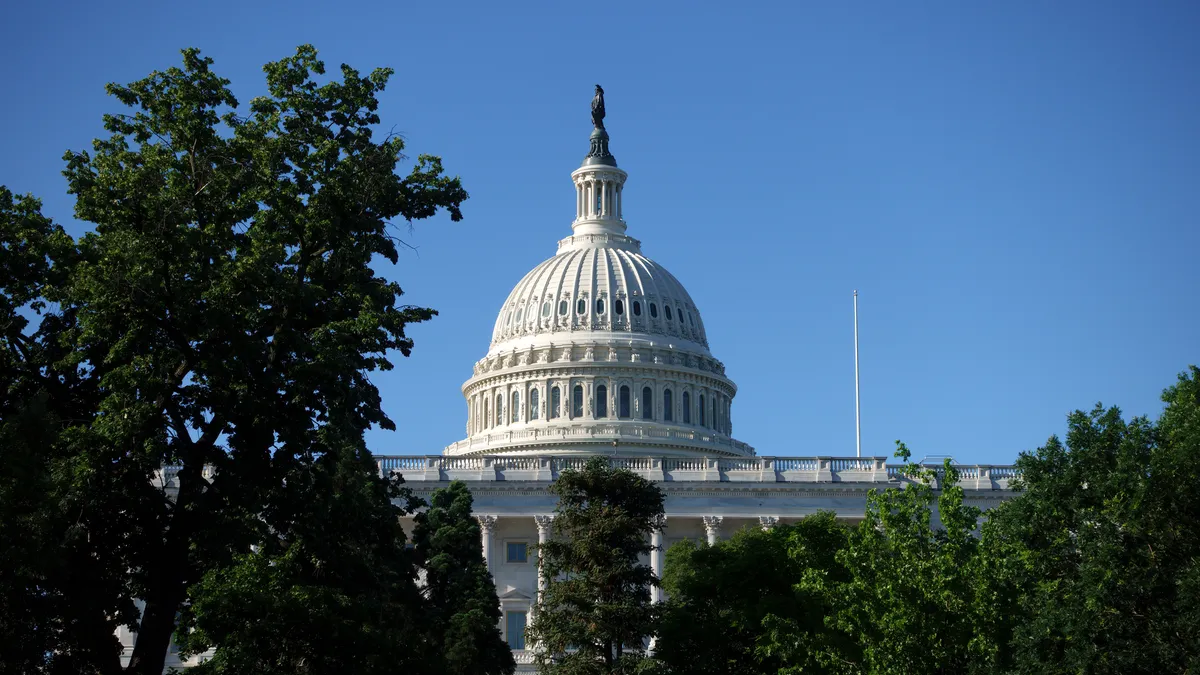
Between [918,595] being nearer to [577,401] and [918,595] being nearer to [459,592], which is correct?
[459,592]

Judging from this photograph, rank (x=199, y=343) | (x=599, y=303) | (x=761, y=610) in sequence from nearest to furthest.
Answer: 1. (x=199, y=343)
2. (x=761, y=610)
3. (x=599, y=303)

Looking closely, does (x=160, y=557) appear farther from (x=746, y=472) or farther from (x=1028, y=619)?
(x=746, y=472)

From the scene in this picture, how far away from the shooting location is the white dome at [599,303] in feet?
589

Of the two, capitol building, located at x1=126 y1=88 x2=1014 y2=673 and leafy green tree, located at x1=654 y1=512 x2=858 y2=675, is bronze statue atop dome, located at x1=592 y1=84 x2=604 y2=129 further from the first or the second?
leafy green tree, located at x1=654 y1=512 x2=858 y2=675

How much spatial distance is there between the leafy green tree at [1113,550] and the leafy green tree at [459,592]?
892 inches

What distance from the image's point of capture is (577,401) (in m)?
175

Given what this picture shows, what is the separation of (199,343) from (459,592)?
29.8 meters

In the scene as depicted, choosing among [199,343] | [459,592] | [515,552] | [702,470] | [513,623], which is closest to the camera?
[199,343]

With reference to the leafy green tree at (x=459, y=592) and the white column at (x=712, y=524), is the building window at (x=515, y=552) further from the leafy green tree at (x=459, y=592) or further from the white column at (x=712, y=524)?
the leafy green tree at (x=459, y=592)

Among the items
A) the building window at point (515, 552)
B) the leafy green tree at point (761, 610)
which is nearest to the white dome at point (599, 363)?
the building window at point (515, 552)

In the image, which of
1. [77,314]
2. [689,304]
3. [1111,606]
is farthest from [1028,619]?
[689,304]

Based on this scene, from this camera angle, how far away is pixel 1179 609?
2169 inches

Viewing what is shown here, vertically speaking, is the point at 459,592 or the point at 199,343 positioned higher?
the point at 199,343

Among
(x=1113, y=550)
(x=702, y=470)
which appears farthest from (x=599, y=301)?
(x=1113, y=550)
